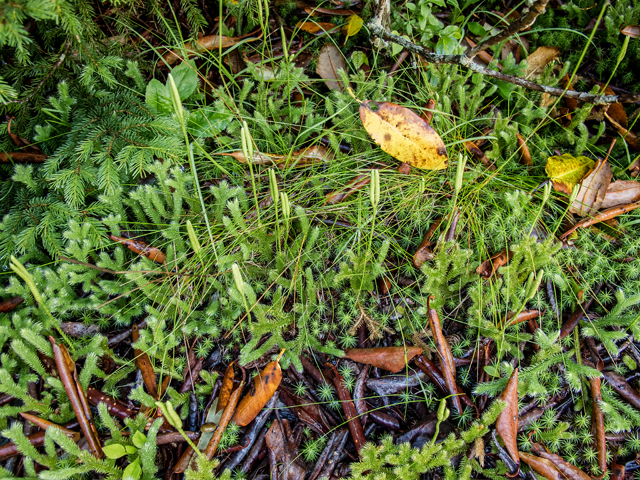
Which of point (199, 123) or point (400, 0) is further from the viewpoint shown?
point (400, 0)

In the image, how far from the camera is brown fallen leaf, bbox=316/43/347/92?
256 cm

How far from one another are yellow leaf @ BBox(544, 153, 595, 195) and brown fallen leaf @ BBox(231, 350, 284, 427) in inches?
67.6

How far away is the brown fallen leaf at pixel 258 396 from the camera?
65.9 inches

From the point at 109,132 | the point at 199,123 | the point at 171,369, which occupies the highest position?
the point at 109,132

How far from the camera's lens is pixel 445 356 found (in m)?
1.78

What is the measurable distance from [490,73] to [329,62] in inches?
38.1

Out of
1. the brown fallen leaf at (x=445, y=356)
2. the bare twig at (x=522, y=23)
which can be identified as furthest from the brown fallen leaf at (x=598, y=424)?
the bare twig at (x=522, y=23)

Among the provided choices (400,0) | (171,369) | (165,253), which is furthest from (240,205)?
(400,0)

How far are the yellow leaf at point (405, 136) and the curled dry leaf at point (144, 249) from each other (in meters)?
1.20

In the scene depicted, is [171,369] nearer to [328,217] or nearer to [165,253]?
[165,253]

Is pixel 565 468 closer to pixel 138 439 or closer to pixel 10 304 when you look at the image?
pixel 138 439

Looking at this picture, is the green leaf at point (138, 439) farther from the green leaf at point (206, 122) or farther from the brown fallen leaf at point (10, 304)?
the green leaf at point (206, 122)

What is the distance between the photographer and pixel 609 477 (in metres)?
1.63

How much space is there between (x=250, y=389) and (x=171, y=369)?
0.35m
